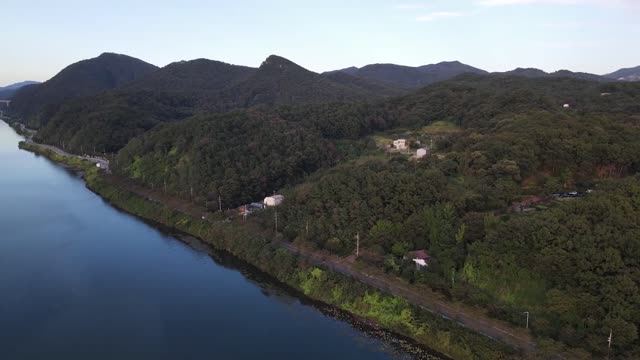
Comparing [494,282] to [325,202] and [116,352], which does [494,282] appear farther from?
[116,352]

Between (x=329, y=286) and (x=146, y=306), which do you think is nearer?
(x=146, y=306)

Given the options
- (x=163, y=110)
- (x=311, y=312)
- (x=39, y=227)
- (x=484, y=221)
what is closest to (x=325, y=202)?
(x=311, y=312)

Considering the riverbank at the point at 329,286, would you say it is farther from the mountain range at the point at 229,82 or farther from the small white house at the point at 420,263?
the mountain range at the point at 229,82

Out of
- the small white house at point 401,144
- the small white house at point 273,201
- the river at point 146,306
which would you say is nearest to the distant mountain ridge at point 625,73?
the small white house at point 401,144

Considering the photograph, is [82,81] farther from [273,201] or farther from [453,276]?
[453,276]

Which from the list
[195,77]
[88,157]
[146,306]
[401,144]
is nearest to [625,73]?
[195,77]
